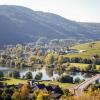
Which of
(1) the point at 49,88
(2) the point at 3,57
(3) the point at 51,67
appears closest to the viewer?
(1) the point at 49,88

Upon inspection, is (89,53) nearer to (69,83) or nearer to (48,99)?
(69,83)

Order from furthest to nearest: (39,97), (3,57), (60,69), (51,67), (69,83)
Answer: (3,57)
(51,67)
(60,69)
(69,83)
(39,97)

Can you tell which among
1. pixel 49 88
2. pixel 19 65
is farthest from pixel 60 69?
pixel 49 88

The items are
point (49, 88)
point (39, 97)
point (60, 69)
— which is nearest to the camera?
point (39, 97)

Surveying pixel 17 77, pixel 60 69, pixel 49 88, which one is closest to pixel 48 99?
pixel 49 88

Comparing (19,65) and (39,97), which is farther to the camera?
(19,65)

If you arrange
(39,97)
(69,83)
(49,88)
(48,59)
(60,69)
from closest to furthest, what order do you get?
(39,97)
(49,88)
(69,83)
(60,69)
(48,59)

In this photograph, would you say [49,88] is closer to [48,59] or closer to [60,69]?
[60,69]

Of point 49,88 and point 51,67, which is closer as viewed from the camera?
point 49,88

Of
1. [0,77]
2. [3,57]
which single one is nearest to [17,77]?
[0,77]
